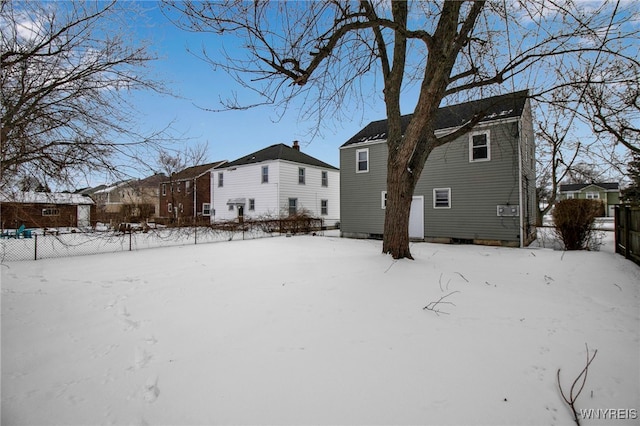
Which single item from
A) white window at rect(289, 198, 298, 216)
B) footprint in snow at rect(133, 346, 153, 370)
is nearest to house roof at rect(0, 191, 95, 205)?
footprint in snow at rect(133, 346, 153, 370)

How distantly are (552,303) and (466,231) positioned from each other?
353 inches

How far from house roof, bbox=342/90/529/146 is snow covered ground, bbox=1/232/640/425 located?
Answer: 21.3ft

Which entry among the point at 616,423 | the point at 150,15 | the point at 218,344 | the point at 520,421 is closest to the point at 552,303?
the point at 616,423

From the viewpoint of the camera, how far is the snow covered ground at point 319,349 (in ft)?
6.91

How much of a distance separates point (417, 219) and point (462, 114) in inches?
216

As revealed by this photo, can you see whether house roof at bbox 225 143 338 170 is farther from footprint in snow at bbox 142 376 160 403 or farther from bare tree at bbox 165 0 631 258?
footprint in snow at bbox 142 376 160 403

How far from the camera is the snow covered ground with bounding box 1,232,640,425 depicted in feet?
6.91

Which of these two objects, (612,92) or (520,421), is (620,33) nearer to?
(612,92)

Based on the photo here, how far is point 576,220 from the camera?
9195 mm

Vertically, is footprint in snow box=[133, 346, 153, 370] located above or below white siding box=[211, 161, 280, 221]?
below

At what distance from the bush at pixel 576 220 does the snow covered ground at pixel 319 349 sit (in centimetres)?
453

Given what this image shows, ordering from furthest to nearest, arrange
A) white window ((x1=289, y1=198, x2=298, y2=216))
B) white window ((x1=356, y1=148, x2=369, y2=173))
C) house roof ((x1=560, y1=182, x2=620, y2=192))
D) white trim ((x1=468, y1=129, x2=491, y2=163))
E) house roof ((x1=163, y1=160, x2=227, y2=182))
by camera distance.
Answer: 1. house roof ((x1=560, y1=182, x2=620, y2=192))
2. house roof ((x1=163, y1=160, x2=227, y2=182))
3. white window ((x1=289, y1=198, x2=298, y2=216))
4. white window ((x1=356, y1=148, x2=369, y2=173))
5. white trim ((x1=468, y1=129, x2=491, y2=163))

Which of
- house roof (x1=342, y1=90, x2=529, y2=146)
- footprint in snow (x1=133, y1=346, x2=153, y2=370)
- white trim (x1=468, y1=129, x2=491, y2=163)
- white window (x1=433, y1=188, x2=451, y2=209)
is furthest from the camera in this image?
white window (x1=433, y1=188, x2=451, y2=209)

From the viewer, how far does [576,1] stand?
16.5 ft
